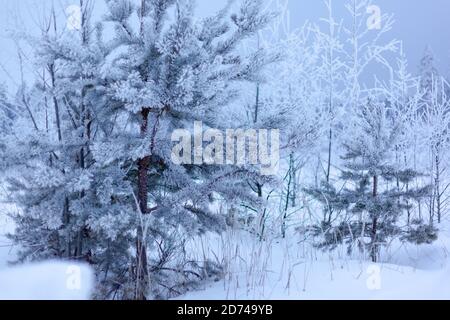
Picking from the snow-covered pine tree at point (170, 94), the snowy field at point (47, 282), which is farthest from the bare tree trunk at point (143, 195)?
the snowy field at point (47, 282)

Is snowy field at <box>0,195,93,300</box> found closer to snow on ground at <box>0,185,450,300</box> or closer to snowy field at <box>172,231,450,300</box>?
snow on ground at <box>0,185,450,300</box>

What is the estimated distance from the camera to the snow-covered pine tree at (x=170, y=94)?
3338mm

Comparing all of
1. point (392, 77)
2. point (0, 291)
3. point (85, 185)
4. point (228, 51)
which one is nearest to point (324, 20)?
point (392, 77)

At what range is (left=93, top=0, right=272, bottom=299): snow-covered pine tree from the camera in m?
3.34

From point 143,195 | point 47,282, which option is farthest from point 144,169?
point 47,282

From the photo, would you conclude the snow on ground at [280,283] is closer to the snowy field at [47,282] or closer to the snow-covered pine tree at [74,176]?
the snowy field at [47,282]

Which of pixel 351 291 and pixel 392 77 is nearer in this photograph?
pixel 351 291

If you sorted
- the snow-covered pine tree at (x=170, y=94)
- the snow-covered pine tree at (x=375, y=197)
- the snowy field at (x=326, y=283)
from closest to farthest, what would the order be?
1. the snowy field at (x=326, y=283)
2. the snow-covered pine tree at (x=170, y=94)
3. the snow-covered pine tree at (x=375, y=197)

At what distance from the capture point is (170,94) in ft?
11.2

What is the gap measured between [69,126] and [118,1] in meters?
1.35

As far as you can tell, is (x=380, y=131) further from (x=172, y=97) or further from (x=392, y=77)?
(x=392, y=77)

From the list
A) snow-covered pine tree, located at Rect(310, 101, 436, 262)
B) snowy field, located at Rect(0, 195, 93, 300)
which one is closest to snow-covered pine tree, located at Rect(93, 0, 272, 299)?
snowy field, located at Rect(0, 195, 93, 300)

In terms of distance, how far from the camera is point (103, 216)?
3.22 meters

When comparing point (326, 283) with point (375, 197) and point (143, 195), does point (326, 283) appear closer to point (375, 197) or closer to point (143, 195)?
point (143, 195)
